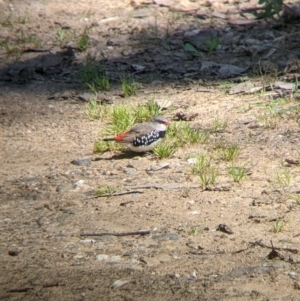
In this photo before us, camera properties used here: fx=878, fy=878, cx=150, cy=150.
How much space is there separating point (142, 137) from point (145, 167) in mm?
Answer: 239

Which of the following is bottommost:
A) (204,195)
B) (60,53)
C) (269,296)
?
(60,53)

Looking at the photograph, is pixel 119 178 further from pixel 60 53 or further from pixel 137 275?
pixel 60 53

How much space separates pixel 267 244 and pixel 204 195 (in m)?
0.96

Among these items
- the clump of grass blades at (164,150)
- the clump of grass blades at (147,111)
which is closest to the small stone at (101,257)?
the clump of grass blades at (164,150)

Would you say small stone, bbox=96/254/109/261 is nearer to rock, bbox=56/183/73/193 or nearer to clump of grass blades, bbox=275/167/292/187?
rock, bbox=56/183/73/193

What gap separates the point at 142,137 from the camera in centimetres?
692

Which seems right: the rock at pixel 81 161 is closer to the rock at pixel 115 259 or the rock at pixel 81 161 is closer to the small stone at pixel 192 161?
the small stone at pixel 192 161

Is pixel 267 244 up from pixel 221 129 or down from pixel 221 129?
up

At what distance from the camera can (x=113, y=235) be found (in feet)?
18.5

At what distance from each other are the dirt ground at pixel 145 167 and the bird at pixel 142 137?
13cm

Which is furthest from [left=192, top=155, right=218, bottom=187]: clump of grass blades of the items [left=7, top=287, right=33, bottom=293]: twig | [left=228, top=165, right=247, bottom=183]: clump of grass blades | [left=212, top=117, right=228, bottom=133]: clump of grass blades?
[left=7, top=287, right=33, bottom=293]: twig

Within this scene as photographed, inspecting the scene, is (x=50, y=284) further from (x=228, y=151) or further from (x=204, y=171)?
(x=228, y=151)

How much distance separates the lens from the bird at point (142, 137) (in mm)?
6957

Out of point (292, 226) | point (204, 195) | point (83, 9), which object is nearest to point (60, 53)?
point (83, 9)
